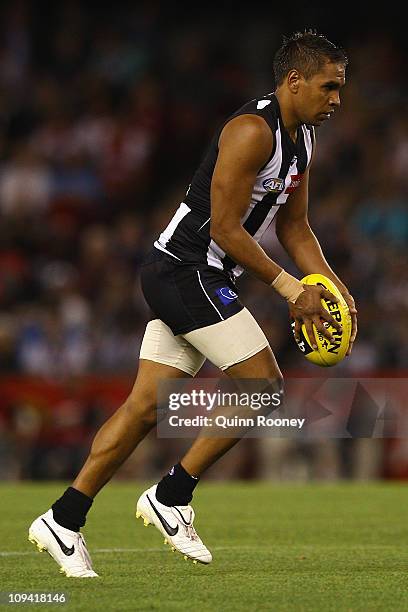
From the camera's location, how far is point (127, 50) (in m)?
19.5

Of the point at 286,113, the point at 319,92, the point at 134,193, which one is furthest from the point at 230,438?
the point at 134,193

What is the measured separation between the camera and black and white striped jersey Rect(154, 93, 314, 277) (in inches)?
238

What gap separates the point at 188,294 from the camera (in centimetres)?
604

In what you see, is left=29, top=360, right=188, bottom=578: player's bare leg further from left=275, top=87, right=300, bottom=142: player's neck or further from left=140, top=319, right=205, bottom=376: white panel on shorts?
left=275, top=87, right=300, bottom=142: player's neck

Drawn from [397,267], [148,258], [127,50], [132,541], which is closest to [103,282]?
[397,267]

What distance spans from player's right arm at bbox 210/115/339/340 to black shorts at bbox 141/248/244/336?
0.19 m

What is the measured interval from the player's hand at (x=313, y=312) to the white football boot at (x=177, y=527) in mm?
1012

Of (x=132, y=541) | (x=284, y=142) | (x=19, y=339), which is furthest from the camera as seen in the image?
(x=19, y=339)

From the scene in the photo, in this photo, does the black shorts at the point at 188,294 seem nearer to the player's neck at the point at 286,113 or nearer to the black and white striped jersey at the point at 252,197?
the black and white striped jersey at the point at 252,197

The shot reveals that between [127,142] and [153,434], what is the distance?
5.37 meters

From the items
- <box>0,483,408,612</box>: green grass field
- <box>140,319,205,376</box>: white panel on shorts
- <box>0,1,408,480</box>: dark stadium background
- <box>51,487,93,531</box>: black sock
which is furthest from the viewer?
<box>0,1,408,480</box>: dark stadium background

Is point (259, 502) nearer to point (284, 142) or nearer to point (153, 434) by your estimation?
point (153, 434)

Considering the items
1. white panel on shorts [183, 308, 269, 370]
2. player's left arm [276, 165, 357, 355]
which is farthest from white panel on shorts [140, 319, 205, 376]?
player's left arm [276, 165, 357, 355]

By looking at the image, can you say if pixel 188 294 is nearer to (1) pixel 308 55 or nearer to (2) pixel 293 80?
(2) pixel 293 80
